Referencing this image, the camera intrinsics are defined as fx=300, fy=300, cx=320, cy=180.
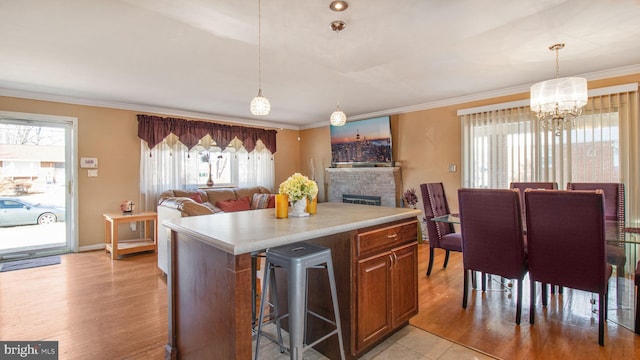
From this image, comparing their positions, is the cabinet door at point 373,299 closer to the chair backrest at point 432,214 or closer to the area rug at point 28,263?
the chair backrest at point 432,214

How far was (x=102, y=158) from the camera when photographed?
4.93 meters

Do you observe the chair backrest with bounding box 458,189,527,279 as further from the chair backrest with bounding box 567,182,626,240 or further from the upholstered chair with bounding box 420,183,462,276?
the chair backrest with bounding box 567,182,626,240

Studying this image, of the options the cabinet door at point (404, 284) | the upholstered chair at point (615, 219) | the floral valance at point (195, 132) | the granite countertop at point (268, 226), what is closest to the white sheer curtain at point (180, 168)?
the floral valance at point (195, 132)

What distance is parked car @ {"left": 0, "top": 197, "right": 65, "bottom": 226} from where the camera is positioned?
4352 mm

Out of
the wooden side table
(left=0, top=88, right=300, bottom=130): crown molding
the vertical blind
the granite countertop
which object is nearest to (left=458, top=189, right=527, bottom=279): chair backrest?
the granite countertop

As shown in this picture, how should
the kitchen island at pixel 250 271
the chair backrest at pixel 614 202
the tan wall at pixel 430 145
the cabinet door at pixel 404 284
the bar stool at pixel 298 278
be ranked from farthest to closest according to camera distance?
the tan wall at pixel 430 145 < the chair backrest at pixel 614 202 < the cabinet door at pixel 404 284 < the bar stool at pixel 298 278 < the kitchen island at pixel 250 271

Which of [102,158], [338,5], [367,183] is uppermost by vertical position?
[338,5]

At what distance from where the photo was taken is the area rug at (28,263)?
156 inches

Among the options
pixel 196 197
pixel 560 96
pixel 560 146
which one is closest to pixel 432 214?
pixel 560 96

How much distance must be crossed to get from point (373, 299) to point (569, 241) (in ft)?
4.96

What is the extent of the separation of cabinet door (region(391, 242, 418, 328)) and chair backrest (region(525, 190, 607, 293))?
0.94 meters

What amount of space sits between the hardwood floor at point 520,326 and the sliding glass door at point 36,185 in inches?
212

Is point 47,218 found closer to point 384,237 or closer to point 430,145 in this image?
point 384,237

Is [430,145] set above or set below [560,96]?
below
